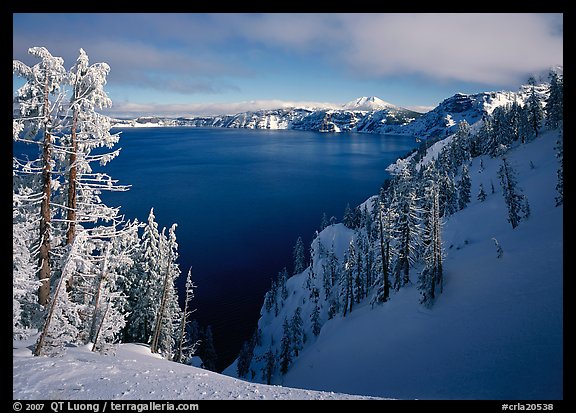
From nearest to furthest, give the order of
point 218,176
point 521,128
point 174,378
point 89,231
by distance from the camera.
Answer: point 174,378 → point 89,231 → point 521,128 → point 218,176

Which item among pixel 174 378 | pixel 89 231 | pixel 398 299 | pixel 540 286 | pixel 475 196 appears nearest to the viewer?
pixel 174 378

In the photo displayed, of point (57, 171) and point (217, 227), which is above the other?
point (57, 171)

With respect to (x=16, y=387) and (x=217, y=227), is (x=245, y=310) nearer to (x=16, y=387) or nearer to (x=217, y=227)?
(x=217, y=227)

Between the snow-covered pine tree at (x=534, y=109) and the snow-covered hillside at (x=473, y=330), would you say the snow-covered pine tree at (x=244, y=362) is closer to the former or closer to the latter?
the snow-covered hillside at (x=473, y=330)

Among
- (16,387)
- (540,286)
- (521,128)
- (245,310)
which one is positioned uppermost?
(521,128)

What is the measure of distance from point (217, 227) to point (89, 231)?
256 feet

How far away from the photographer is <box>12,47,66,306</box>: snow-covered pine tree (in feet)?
28.3

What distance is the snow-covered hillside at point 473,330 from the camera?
16111 millimetres

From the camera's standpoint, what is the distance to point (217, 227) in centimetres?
8719

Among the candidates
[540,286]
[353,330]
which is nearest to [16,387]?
[540,286]

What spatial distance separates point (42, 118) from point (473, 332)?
26354 mm

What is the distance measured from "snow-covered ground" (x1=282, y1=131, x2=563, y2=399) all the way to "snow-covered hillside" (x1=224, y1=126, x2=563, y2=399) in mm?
75

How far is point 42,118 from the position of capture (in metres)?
8.90

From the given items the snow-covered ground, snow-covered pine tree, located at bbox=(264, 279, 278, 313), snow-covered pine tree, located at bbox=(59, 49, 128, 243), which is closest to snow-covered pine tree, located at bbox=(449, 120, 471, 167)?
the snow-covered ground
